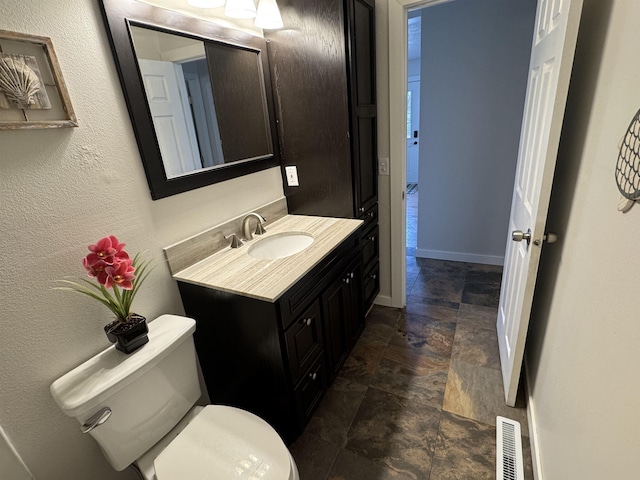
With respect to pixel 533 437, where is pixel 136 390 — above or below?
above

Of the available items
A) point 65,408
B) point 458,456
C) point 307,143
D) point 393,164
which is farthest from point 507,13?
point 65,408

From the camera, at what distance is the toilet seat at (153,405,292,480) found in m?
0.94

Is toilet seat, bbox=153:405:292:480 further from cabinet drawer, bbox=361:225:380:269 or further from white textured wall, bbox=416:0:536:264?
white textured wall, bbox=416:0:536:264

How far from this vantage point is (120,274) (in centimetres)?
96

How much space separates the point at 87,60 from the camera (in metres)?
1.02

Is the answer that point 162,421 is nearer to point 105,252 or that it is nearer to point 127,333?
point 127,333

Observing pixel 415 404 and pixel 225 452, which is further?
pixel 415 404

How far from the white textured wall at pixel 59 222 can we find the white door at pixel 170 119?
0.39ft

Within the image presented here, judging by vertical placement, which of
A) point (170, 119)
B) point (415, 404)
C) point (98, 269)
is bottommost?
point (415, 404)

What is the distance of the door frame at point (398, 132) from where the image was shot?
178 cm

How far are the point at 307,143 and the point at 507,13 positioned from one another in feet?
6.25

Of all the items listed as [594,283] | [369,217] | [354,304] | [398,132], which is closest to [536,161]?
[594,283]

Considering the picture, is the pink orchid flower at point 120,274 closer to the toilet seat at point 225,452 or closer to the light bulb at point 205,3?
the toilet seat at point 225,452

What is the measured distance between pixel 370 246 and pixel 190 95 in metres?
1.36
